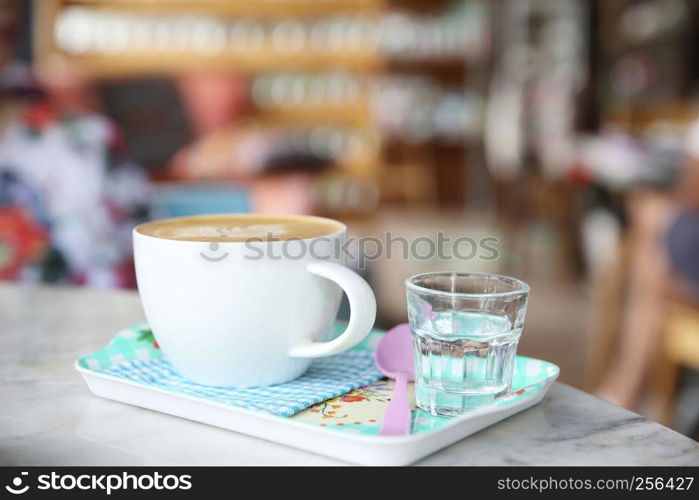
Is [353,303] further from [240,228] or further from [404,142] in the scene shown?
[404,142]

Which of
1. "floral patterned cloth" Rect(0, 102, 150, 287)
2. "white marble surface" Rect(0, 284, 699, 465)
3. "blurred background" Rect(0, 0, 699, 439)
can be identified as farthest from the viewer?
"blurred background" Rect(0, 0, 699, 439)

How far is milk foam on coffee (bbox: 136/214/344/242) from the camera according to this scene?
1.64ft

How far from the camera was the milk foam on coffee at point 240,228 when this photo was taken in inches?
19.7

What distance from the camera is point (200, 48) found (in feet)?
11.6

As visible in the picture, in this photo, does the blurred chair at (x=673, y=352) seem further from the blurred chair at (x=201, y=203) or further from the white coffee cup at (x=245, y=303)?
the white coffee cup at (x=245, y=303)

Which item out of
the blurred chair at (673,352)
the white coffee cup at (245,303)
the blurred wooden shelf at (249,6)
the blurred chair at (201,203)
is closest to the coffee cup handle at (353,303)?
the white coffee cup at (245,303)

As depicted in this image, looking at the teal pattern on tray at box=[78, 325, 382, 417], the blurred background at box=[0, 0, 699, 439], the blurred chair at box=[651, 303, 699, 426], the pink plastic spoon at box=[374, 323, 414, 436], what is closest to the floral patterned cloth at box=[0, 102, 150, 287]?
the blurred background at box=[0, 0, 699, 439]

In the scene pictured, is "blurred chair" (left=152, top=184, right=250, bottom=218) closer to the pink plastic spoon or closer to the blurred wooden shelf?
the pink plastic spoon

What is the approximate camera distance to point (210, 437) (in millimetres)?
427

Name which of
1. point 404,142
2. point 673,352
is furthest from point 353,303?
point 404,142

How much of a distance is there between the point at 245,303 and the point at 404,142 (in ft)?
16.5

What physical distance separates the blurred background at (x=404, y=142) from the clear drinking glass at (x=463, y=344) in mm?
991

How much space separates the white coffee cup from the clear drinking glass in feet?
0.12
